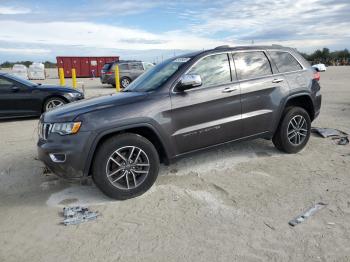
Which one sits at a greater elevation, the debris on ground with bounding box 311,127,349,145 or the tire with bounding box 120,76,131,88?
the tire with bounding box 120,76,131,88

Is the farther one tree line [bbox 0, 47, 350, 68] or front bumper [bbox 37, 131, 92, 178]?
tree line [bbox 0, 47, 350, 68]

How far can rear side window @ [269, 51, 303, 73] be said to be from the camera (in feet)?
18.8

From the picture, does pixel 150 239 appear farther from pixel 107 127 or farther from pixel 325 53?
pixel 325 53

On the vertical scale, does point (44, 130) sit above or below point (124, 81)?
below

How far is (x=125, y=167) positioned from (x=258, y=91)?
2274 millimetres

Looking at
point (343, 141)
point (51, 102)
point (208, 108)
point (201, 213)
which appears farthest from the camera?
point (51, 102)

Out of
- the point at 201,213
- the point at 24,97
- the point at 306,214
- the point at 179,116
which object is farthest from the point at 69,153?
the point at 24,97

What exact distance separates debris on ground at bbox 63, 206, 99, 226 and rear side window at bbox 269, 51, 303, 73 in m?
3.55

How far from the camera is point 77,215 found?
4027mm

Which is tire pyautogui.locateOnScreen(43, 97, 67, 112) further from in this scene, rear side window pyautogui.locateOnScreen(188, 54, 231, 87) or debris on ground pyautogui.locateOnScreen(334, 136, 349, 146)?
debris on ground pyautogui.locateOnScreen(334, 136, 349, 146)

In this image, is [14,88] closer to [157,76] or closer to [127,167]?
[157,76]

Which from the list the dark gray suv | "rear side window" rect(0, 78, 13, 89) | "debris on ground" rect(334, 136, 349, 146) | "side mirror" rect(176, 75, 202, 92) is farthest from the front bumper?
"rear side window" rect(0, 78, 13, 89)

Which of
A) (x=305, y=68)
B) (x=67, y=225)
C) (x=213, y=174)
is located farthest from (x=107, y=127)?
(x=305, y=68)

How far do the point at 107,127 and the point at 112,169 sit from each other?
0.54m
